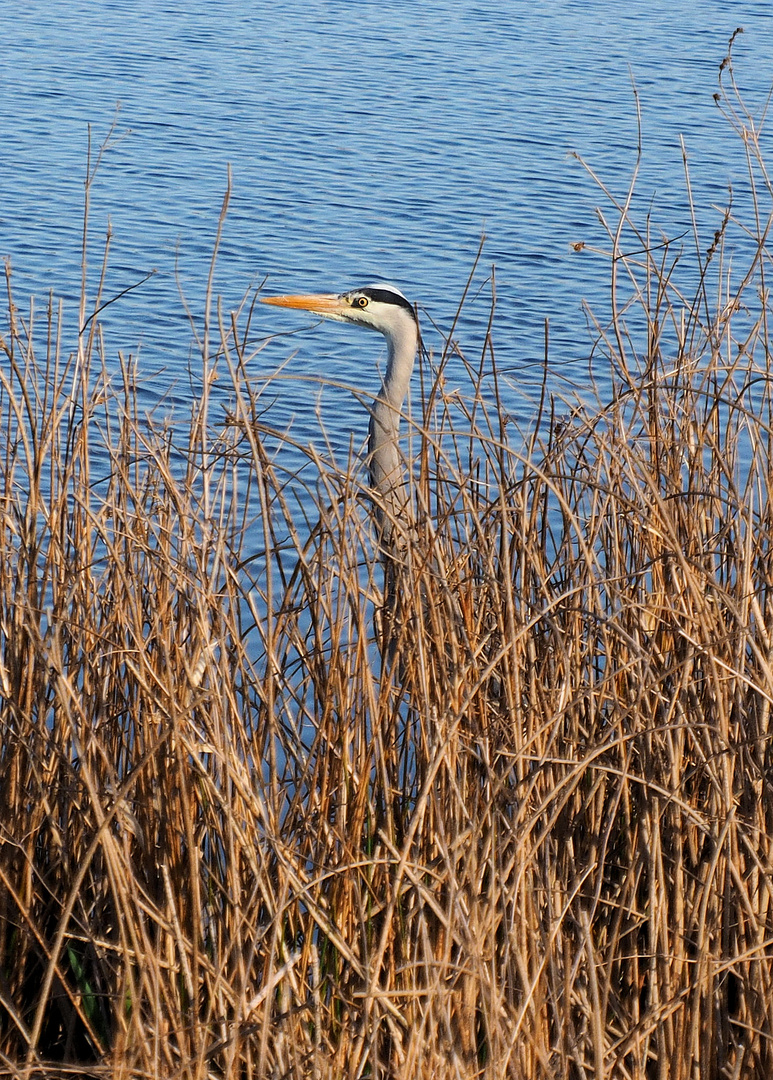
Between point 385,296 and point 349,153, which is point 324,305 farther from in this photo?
point 349,153

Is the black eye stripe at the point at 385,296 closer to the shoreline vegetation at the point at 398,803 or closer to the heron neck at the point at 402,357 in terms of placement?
the heron neck at the point at 402,357

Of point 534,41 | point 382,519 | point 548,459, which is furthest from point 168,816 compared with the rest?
point 534,41

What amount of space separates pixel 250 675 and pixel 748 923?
2.62 ft

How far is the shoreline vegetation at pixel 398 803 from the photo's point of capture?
1.91m

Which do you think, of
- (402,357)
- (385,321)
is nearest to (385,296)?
(385,321)

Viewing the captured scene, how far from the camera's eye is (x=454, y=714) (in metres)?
1.98

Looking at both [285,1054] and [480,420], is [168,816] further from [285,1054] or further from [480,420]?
[480,420]

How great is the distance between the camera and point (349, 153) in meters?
9.90

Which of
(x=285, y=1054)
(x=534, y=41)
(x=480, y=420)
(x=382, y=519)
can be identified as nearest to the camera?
(x=285, y=1054)

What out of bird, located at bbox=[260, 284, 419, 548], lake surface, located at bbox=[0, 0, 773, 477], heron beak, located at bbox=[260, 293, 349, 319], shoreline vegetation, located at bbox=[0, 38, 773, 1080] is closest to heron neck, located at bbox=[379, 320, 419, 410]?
bird, located at bbox=[260, 284, 419, 548]

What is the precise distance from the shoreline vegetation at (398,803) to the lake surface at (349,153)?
8.55 feet

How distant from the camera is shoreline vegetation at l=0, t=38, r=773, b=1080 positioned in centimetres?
191

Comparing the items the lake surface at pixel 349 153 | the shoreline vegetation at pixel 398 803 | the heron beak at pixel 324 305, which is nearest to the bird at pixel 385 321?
the heron beak at pixel 324 305

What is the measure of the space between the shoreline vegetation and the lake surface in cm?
Answer: 261
